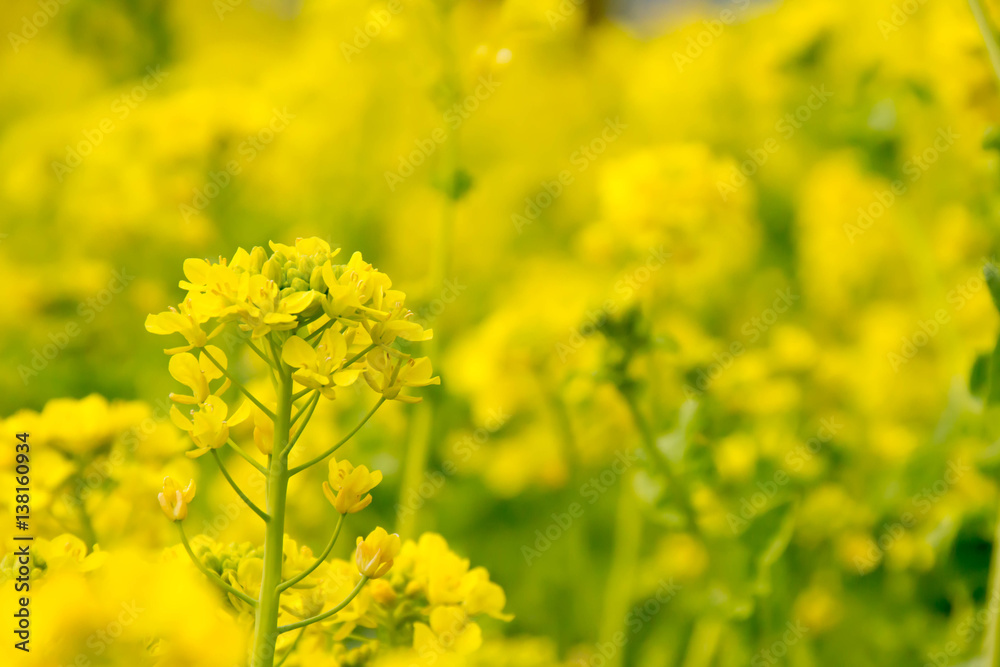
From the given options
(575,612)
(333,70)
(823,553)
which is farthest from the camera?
(333,70)

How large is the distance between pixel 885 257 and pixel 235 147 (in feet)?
5.82

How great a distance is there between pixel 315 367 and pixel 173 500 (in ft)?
0.48

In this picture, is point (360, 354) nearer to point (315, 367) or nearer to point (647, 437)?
point (315, 367)

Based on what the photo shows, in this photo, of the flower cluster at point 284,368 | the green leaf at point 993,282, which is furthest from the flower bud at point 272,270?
the green leaf at point 993,282

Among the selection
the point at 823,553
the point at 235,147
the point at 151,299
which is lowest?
the point at 823,553

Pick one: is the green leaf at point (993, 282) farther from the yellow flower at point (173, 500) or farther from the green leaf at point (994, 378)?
the yellow flower at point (173, 500)

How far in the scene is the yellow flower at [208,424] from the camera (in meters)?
0.63

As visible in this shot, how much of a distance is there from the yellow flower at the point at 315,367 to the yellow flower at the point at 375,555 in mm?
108

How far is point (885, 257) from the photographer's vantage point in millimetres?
2605

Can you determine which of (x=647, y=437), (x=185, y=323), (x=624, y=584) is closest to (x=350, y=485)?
(x=185, y=323)

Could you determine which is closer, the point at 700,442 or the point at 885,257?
the point at 700,442

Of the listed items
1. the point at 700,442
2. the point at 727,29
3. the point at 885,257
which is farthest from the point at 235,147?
the point at 727,29

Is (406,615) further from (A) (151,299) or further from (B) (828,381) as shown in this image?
(A) (151,299)

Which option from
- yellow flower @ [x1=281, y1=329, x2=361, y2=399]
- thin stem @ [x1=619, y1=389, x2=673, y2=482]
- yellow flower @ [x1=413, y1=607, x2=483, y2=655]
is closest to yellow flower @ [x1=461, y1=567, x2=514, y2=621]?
yellow flower @ [x1=413, y1=607, x2=483, y2=655]
